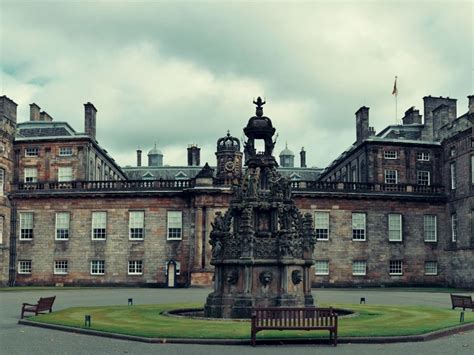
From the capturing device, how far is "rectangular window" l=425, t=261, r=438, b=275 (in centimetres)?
5025

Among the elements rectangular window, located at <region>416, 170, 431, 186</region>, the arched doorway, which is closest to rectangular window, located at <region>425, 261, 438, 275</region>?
rectangular window, located at <region>416, 170, 431, 186</region>

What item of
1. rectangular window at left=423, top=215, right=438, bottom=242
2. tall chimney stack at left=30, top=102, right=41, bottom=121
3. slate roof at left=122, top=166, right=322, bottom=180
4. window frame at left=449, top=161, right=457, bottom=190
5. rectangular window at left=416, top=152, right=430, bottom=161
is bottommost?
rectangular window at left=423, top=215, right=438, bottom=242

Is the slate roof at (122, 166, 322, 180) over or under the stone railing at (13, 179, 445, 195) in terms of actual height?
over

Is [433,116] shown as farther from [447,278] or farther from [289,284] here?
[289,284]

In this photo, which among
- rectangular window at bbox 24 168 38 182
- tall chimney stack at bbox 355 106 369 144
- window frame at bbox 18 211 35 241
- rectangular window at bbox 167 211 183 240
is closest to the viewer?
rectangular window at bbox 167 211 183 240

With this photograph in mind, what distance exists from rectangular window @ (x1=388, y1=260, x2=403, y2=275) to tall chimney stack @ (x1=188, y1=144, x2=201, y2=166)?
31.9m

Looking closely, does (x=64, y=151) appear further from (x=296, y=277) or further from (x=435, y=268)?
(x=296, y=277)

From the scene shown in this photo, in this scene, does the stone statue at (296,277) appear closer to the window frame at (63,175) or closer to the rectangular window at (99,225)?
the rectangular window at (99,225)

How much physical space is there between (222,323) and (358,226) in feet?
107

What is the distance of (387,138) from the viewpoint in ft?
182

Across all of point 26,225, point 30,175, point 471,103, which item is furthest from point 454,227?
point 30,175

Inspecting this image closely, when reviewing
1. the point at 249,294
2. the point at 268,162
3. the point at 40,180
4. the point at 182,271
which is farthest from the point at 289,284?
the point at 40,180

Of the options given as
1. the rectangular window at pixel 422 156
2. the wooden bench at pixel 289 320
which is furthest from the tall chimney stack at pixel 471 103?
Result: the wooden bench at pixel 289 320

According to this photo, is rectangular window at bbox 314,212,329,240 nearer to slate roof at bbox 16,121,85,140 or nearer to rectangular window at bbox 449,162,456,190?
rectangular window at bbox 449,162,456,190
